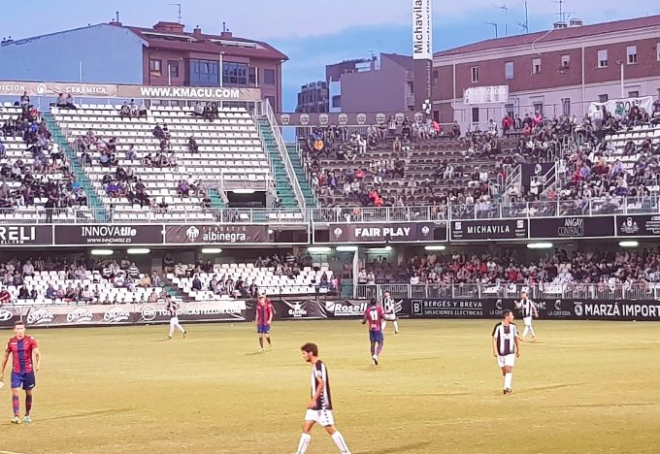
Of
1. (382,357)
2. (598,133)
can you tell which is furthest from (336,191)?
(382,357)

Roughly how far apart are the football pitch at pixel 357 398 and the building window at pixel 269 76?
7810 centimetres

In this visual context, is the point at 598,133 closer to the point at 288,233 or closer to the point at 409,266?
the point at 409,266

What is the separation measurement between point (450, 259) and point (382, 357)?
31575mm

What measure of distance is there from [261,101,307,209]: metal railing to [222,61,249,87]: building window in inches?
1468

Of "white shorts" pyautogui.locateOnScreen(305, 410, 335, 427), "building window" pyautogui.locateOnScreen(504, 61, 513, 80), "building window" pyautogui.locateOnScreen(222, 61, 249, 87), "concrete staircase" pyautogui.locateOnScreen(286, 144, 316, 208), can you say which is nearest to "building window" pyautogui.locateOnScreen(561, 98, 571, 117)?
"building window" pyautogui.locateOnScreen(504, 61, 513, 80)

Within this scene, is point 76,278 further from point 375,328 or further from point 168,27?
point 168,27

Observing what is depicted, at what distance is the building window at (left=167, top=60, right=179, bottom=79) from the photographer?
11144cm

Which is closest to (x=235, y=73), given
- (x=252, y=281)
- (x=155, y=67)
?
(x=155, y=67)

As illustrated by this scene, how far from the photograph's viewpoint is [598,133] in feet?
235

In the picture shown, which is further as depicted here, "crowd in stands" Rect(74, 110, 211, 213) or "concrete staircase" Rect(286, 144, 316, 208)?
"concrete staircase" Rect(286, 144, 316, 208)

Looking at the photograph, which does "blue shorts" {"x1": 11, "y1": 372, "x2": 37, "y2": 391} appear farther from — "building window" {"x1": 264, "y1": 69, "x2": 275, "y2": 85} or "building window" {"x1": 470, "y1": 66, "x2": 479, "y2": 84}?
"building window" {"x1": 264, "y1": 69, "x2": 275, "y2": 85}

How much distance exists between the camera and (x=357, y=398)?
A: 1085 inches

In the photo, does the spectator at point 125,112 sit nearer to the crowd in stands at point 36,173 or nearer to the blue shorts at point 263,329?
the crowd in stands at point 36,173

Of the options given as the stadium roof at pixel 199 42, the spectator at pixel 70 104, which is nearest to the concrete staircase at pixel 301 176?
the spectator at pixel 70 104
